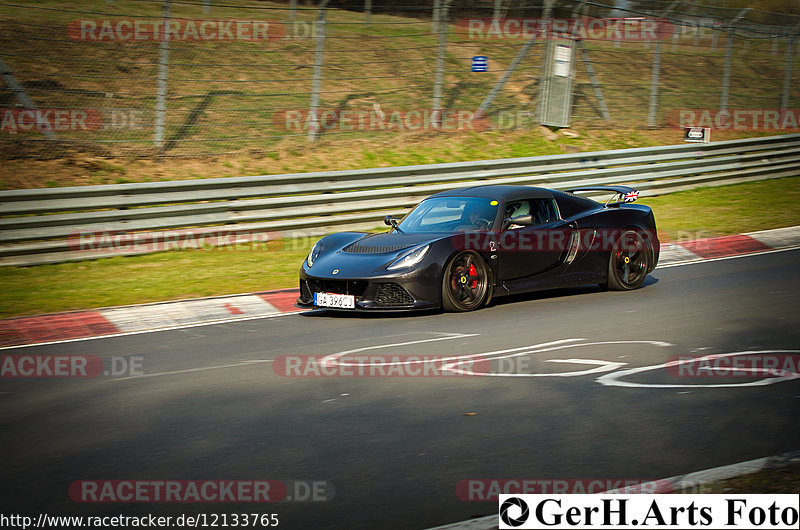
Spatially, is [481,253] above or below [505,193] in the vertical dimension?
below

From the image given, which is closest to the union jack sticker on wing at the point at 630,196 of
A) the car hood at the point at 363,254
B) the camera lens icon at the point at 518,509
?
the car hood at the point at 363,254

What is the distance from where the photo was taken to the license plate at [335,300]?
28.6 feet

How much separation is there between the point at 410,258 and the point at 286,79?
11.1 m

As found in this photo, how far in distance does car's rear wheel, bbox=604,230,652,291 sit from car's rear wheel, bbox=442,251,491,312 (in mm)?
1912

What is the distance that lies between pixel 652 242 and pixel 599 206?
2.68ft

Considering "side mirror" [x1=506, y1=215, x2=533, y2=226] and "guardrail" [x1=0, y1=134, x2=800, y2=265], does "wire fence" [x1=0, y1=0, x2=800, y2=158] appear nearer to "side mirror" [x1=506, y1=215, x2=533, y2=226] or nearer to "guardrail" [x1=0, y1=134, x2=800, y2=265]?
"guardrail" [x1=0, y1=134, x2=800, y2=265]

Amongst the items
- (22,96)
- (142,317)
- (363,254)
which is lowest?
(142,317)

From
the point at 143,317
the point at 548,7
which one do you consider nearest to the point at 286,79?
the point at 548,7

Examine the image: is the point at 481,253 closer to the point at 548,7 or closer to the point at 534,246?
the point at 534,246

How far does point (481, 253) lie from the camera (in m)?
9.07

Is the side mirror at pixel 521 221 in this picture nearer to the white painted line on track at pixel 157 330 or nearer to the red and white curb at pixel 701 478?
the white painted line on track at pixel 157 330

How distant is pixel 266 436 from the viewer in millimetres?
5133

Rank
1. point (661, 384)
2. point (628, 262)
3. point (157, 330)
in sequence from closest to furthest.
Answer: point (661, 384)
point (157, 330)
point (628, 262)

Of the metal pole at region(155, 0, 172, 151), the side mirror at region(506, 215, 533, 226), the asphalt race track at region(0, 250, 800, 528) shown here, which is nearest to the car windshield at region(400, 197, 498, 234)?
the side mirror at region(506, 215, 533, 226)
